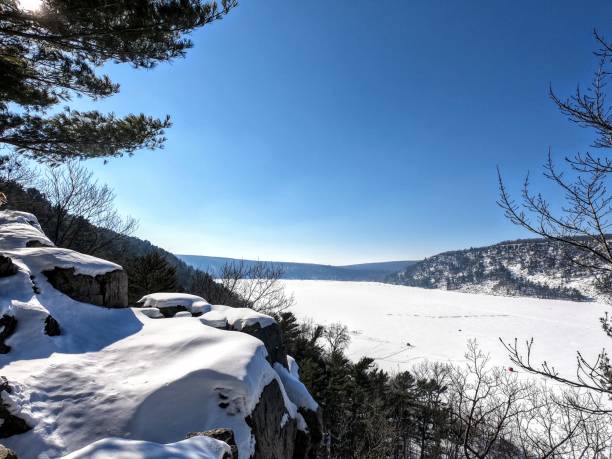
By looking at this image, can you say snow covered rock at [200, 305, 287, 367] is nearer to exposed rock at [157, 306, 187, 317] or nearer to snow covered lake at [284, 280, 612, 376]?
exposed rock at [157, 306, 187, 317]

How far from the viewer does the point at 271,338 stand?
796cm

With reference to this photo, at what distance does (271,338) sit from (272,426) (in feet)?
10.0

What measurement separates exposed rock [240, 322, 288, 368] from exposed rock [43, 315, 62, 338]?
3727mm

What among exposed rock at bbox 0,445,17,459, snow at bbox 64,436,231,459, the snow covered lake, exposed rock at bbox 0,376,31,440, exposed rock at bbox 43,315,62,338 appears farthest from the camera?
the snow covered lake

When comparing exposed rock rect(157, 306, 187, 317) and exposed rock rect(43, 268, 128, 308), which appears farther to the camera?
exposed rock rect(157, 306, 187, 317)

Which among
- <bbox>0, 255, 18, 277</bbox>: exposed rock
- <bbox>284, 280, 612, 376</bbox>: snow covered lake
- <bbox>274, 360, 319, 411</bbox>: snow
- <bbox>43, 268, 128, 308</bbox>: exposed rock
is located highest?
<bbox>0, 255, 18, 277</bbox>: exposed rock

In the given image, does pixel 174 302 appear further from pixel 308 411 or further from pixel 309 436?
pixel 309 436

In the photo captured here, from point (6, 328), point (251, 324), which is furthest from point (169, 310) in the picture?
point (6, 328)

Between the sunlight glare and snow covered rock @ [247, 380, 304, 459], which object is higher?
the sunlight glare

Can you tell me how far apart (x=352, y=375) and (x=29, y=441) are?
27791mm

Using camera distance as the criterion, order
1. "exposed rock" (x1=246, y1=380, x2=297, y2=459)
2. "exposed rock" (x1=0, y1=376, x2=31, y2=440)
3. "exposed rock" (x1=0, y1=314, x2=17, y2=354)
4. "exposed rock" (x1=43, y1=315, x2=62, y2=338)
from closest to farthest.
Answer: "exposed rock" (x1=0, y1=376, x2=31, y2=440)
"exposed rock" (x1=0, y1=314, x2=17, y2=354)
"exposed rock" (x1=246, y1=380, x2=297, y2=459)
"exposed rock" (x1=43, y1=315, x2=62, y2=338)

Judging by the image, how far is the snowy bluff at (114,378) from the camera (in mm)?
3051

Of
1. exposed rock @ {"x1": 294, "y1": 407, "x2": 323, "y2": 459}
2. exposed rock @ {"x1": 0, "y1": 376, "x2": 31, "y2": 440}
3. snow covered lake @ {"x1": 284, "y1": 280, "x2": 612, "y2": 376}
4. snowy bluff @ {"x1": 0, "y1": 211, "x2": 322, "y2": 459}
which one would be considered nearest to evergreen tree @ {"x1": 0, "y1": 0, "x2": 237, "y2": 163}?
snowy bluff @ {"x1": 0, "y1": 211, "x2": 322, "y2": 459}

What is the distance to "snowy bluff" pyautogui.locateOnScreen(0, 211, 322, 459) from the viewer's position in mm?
3051
